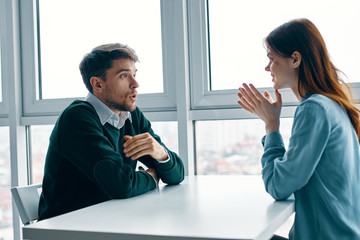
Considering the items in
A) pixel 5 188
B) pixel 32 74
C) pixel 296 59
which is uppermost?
pixel 32 74

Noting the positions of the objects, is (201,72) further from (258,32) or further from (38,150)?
(38,150)

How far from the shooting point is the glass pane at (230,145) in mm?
2154

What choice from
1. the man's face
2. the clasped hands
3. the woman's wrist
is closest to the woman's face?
the woman's wrist

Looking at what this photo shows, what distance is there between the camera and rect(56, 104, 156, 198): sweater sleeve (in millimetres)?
1400

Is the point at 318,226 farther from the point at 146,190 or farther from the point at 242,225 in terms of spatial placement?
the point at 146,190

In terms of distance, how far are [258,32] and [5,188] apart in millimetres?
1951

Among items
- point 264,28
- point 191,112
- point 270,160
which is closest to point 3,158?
point 191,112

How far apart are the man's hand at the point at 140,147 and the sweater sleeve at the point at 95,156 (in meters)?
0.05

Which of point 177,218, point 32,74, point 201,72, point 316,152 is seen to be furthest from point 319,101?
point 32,74

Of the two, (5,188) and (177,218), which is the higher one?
(177,218)

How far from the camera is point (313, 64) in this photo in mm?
1323

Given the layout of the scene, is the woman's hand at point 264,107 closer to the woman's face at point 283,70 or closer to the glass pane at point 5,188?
the woman's face at point 283,70

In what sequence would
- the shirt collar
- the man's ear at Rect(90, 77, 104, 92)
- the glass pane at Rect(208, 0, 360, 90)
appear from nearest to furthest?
1. the shirt collar
2. the man's ear at Rect(90, 77, 104, 92)
3. the glass pane at Rect(208, 0, 360, 90)

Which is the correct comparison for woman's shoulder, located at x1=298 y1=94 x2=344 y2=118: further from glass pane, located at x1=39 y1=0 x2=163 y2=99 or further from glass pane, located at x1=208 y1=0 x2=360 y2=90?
glass pane, located at x1=39 y1=0 x2=163 y2=99
